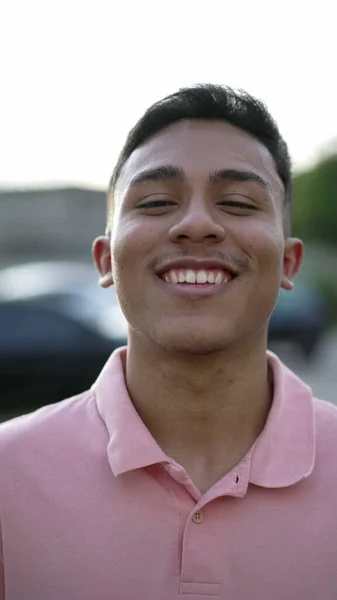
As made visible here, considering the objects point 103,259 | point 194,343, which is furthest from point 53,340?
point 194,343

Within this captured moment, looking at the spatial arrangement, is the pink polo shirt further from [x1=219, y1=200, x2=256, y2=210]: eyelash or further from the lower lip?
[x1=219, y1=200, x2=256, y2=210]: eyelash

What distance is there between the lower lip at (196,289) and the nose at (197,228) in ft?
0.40

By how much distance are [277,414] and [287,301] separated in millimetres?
9508

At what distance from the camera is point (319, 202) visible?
24.9 metres

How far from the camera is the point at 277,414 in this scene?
7.75 ft

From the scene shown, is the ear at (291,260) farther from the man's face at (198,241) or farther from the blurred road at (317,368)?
the blurred road at (317,368)

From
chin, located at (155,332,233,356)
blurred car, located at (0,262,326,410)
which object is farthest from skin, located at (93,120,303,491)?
blurred car, located at (0,262,326,410)

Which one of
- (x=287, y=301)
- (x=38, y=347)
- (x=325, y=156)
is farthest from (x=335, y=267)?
(x=38, y=347)

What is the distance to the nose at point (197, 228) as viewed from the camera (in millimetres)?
2156

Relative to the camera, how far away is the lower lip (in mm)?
2158

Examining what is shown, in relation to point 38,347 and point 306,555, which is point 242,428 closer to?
point 306,555

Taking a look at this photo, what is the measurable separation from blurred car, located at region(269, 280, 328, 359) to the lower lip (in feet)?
29.9

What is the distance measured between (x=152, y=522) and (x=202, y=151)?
1043 mm

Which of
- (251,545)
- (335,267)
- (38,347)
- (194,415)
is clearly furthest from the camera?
(335,267)
